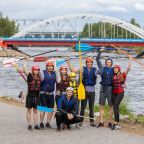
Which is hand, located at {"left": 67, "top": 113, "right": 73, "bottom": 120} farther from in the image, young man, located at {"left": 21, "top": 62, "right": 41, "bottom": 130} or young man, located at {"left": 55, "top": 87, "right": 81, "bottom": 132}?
young man, located at {"left": 21, "top": 62, "right": 41, "bottom": 130}

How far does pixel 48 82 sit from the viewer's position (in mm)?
11664

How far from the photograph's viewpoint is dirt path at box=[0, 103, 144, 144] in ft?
33.1

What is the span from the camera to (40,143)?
988 centimetres

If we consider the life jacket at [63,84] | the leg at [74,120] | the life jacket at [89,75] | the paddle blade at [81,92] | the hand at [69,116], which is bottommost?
the leg at [74,120]

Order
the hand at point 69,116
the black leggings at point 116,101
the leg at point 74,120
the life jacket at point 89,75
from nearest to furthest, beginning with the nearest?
the hand at point 69,116 → the leg at point 74,120 → the black leggings at point 116,101 → the life jacket at point 89,75

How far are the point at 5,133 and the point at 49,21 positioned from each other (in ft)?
305

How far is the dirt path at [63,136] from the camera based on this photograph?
33.1 ft

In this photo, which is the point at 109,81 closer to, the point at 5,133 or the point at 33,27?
the point at 5,133

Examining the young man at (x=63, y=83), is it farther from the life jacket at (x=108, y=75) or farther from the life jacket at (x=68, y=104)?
the life jacket at (x=108, y=75)

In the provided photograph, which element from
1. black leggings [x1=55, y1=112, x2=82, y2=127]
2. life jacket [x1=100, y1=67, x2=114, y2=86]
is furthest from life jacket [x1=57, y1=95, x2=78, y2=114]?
life jacket [x1=100, y1=67, x2=114, y2=86]

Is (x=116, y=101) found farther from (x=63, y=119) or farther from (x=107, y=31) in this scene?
(x=107, y=31)

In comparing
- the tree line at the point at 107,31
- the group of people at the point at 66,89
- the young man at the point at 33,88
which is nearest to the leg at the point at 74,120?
the group of people at the point at 66,89

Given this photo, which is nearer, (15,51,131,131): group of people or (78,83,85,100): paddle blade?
(15,51,131,131): group of people

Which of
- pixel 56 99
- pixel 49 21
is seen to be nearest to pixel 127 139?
pixel 56 99
